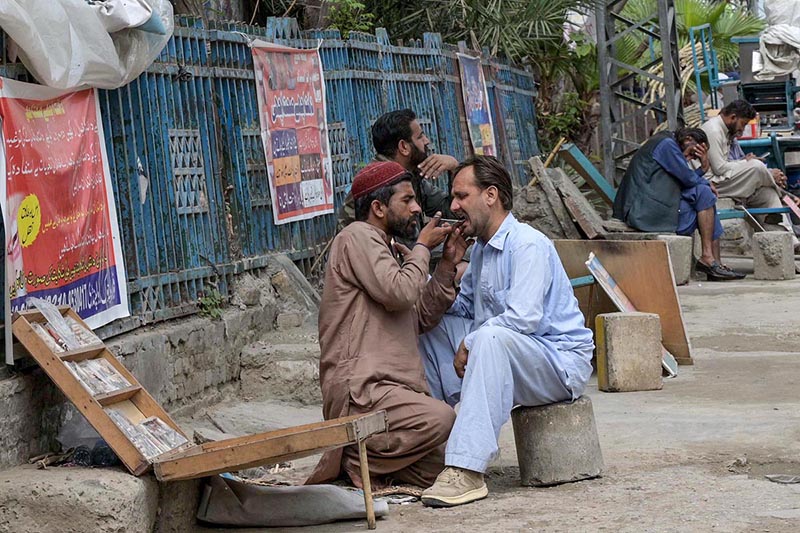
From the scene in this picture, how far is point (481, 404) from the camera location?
4.98 meters

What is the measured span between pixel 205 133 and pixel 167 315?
1.33 m

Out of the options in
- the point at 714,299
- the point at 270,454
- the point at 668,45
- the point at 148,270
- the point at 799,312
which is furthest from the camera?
the point at 668,45

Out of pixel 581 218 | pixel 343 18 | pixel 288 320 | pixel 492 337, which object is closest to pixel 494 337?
pixel 492 337

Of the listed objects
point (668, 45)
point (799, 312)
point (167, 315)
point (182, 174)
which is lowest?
point (799, 312)

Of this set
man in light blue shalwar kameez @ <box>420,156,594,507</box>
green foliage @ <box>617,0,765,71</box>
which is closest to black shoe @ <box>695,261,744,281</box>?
man in light blue shalwar kameez @ <box>420,156,594,507</box>

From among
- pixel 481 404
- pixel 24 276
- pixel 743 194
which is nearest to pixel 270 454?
pixel 481 404

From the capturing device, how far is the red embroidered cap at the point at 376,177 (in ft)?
17.4

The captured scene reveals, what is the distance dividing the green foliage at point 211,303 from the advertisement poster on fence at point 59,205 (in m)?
1.07

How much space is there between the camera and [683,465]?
5.59 metres

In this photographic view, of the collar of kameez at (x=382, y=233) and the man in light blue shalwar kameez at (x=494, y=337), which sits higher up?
the collar of kameez at (x=382, y=233)

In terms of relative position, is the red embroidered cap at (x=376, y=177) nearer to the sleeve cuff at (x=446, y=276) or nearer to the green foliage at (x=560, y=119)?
the sleeve cuff at (x=446, y=276)

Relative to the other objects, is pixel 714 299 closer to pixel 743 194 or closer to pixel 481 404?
pixel 743 194

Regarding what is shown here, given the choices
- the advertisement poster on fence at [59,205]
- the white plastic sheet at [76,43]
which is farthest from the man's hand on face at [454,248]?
the white plastic sheet at [76,43]

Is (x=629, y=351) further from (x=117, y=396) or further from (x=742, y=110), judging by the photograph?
(x=742, y=110)
